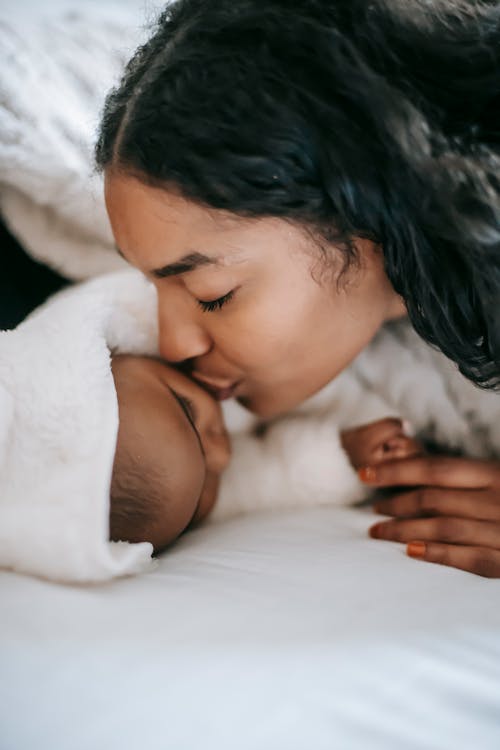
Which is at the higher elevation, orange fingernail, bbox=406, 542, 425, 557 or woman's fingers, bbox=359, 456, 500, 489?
woman's fingers, bbox=359, 456, 500, 489

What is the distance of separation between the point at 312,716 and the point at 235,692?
5 cm

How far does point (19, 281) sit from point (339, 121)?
0.51 meters

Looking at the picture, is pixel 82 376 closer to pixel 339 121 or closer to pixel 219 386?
pixel 219 386

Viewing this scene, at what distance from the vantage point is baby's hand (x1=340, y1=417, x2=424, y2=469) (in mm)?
826

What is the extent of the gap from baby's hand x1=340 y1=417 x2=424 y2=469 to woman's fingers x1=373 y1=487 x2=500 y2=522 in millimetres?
58

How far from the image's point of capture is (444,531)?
71cm

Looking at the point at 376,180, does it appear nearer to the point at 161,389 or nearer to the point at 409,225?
the point at 409,225

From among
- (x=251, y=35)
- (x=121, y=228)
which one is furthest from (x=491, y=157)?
(x=121, y=228)

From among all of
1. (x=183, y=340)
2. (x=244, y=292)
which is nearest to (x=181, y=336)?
(x=183, y=340)

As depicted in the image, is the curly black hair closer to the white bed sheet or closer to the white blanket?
the white blanket

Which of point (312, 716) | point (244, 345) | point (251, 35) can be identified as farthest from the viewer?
point (244, 345)

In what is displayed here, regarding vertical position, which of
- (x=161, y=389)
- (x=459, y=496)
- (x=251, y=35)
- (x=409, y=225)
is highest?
(x=251, y=35)

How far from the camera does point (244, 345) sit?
72cm

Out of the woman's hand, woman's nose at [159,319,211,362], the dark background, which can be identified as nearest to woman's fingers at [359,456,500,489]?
the woman's hand
